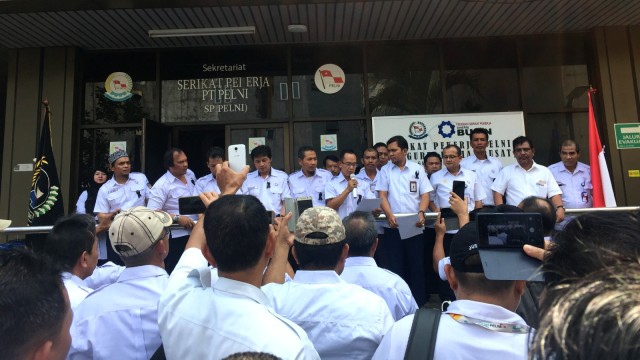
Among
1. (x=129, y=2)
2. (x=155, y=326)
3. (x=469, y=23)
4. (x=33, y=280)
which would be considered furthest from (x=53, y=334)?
(x=469, y=23)

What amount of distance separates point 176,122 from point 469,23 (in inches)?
206

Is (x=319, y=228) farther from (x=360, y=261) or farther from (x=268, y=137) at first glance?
(x=268, y=137)

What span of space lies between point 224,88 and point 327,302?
6.52 m

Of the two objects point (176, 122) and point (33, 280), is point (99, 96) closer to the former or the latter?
point (176, 122)

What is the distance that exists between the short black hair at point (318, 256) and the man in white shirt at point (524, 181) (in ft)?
13.3

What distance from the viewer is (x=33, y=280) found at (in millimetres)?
1141

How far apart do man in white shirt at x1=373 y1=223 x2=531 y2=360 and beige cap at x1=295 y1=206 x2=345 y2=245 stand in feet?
2.51

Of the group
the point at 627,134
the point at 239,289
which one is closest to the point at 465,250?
the point at 239,289

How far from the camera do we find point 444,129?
7.39 m

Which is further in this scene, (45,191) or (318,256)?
(45,191)

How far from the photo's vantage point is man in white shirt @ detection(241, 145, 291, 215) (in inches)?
227

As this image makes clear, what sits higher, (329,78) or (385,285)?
(329,78)

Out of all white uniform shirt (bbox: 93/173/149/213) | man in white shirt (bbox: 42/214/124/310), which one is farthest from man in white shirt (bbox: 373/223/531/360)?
white uniform shirt (bbox: 93/173/149/213)

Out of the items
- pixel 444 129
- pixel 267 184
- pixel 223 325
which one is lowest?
pixel 223 325
